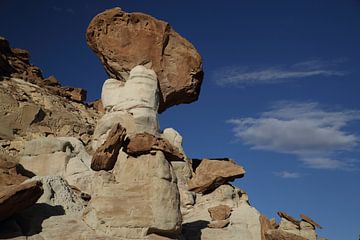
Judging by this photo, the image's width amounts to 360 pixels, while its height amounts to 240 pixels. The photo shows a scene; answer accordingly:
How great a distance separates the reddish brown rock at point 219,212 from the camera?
51.4 ft

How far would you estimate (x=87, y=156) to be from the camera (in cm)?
1823

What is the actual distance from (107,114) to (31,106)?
5.23 meters

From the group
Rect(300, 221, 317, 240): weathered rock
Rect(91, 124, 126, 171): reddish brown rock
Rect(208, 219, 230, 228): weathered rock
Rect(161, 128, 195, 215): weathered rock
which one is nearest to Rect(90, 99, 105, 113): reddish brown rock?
Rect(161, 128, 195, 215): weathered rock

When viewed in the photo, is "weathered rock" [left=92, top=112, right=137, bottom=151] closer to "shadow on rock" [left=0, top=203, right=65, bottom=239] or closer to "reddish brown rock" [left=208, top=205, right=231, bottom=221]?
"reddish brown rock" [left=208, top=205, right=231, bottom=221]

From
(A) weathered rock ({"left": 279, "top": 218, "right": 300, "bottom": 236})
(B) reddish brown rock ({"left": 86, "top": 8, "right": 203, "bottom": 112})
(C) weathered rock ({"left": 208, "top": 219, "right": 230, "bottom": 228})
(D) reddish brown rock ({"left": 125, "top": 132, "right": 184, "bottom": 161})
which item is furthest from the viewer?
(B) reddish brown rock ({"left": 86, "top": 8, "right": 203, "bottom": 112})

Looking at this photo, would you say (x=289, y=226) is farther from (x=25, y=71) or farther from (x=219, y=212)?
(x=25, y=71)

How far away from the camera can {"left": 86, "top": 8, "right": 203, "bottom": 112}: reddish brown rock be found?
21.5 metres

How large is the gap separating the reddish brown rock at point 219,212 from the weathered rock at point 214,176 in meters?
1.97

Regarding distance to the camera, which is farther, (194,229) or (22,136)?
(22,136)

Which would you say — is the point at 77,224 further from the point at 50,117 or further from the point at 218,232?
the point at 50,117

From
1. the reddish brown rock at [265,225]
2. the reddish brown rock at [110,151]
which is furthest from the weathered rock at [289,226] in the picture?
the reddish brown rock at [110,151]

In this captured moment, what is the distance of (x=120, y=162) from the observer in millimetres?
12312

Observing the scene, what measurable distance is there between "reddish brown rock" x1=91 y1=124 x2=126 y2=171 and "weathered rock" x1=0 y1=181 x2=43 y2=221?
1.96 meters

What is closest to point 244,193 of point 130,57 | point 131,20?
point 130,57
